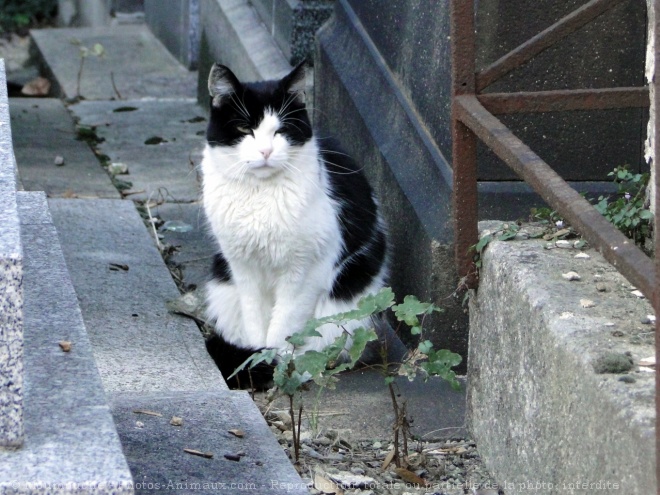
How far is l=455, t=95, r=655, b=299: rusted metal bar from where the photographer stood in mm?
1788

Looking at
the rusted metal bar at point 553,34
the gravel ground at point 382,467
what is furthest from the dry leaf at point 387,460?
the rusted metal bar at point 553,34

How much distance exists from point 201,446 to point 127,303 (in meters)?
1.42

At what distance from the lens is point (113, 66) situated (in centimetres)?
808

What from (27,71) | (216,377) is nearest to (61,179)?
(216,377)

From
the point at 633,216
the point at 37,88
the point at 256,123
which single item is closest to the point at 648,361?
the point at 633,216

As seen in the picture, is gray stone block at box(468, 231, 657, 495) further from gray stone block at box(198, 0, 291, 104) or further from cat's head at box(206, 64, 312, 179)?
gray stone block at box(198, 0, 291, 104)

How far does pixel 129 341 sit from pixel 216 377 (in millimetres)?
428

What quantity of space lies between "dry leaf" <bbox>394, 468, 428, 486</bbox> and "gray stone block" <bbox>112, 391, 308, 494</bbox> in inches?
14.2

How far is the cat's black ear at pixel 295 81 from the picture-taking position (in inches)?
140

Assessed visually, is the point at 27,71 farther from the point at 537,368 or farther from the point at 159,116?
the point at 537,368

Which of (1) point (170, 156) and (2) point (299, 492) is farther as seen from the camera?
(1) point (170, 156)

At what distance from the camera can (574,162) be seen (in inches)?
144

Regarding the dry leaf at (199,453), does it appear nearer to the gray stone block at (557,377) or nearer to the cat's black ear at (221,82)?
the gray stone block at (557,377)

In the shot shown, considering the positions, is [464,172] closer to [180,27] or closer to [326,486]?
[326,486]
